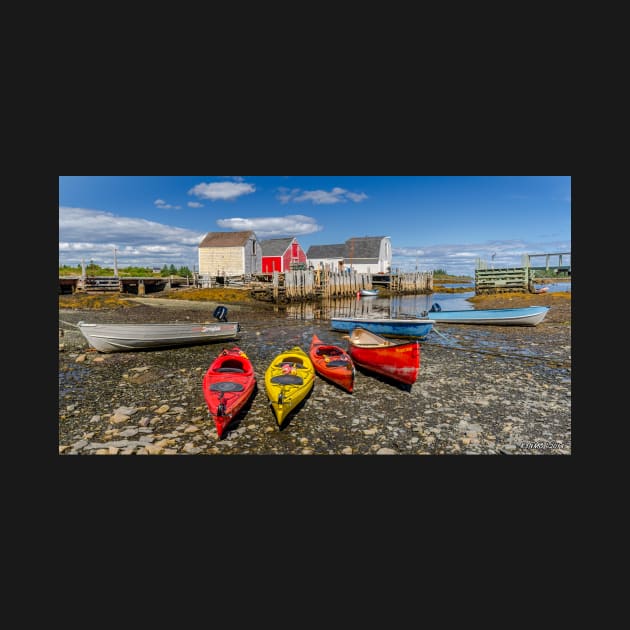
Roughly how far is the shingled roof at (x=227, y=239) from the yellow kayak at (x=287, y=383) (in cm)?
3555

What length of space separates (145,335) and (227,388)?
710 cm

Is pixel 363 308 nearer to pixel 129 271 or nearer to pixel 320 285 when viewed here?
pixel 320 285

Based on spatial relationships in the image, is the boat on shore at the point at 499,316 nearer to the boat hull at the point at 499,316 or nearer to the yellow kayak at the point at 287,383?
the boat hull at the point at 499,316

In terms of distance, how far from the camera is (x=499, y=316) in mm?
19531

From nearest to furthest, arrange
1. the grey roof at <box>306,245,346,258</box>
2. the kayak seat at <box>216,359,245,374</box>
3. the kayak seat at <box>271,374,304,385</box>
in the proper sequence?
the kayak seat at <box>271,374,304,385</box> → the kayak seat at <box>216,359,245,374</box> → the grey roof at <box>306,245,346,258</box>

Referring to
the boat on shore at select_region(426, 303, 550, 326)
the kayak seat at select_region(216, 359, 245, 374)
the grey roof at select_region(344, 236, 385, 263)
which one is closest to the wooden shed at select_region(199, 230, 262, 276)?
the grey roof at select_region(344, 236, 385, 263)

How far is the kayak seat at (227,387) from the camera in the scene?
23.8 feet

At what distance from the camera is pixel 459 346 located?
14.6 meters

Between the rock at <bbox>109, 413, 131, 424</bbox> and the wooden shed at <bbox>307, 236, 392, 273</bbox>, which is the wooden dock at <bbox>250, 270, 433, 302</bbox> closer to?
the wooden shed at <bbox>307, 236, 392, 273</bbox>

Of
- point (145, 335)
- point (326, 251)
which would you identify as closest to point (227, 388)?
point (145, 335)

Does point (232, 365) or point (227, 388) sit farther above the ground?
point (232, 365)

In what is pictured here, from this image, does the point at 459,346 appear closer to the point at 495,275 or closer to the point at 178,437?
the point at 178,437

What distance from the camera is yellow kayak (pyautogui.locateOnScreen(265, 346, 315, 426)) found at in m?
6.84

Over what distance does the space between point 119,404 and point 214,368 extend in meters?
2.18
